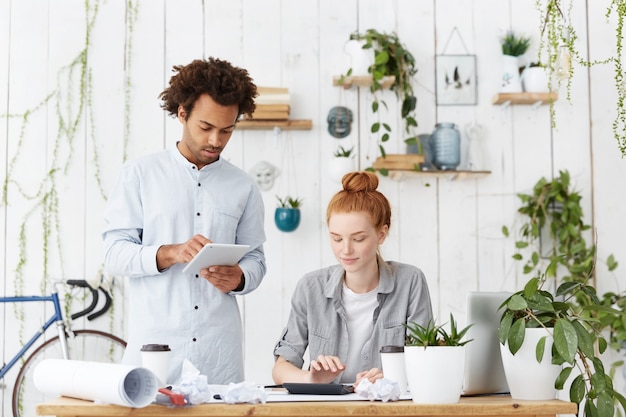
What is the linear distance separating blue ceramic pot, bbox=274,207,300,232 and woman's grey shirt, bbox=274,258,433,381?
1367mm

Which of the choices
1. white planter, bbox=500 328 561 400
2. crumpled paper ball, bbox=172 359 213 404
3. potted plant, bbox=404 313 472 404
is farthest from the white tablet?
white planter, bbox=500 328 561 400

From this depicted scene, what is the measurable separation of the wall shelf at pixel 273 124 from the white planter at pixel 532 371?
7.42 feet

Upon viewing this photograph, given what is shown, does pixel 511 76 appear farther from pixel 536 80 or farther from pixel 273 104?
pixel 273 104

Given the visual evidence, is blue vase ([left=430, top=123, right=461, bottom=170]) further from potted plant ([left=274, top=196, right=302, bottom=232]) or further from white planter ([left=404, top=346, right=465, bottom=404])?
white planter ([left=404, top=346, right=465, bottom=404])

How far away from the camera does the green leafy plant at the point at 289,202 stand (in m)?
3.82

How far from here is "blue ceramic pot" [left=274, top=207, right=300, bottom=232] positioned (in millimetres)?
3811

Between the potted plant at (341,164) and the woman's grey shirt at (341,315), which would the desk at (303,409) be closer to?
the woman's grey shirt at (341,315)

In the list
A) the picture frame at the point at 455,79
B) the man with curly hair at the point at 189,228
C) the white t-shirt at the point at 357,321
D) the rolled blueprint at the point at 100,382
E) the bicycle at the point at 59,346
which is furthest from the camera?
the picture frame at the point at 455,79

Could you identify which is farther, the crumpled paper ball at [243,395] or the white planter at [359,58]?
the white planter at [359,58]

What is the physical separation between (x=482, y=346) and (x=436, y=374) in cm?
23

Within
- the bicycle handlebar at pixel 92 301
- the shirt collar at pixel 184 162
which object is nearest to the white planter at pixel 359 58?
the shirt collar at pixel 184 162

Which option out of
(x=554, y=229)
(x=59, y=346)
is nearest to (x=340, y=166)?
(x=554, y=229)

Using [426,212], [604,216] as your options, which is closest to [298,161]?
[426,212]

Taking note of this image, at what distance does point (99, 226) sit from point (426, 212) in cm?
154
